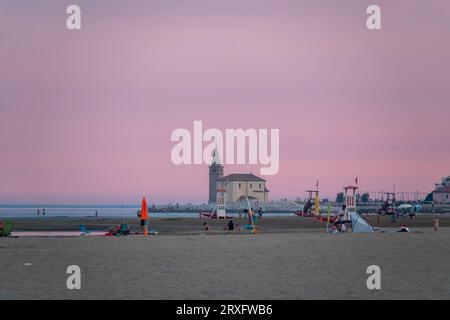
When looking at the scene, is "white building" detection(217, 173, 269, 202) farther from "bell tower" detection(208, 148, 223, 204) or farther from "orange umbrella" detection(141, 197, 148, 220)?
"orange umbrella" detection(141, 197, 148, 220)

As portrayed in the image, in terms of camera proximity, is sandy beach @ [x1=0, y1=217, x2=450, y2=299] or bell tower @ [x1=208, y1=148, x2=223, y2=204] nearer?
sandy beach @ [x1=0, y1=217, x2=450, y2=299]

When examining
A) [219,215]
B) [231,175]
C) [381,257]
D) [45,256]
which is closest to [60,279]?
[45,256]

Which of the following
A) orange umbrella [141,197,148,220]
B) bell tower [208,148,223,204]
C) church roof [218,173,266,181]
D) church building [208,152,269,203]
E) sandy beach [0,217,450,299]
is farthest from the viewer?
bell tower [208,148,223,204]

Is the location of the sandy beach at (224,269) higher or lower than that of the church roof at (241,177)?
lower

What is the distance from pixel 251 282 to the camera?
19203 mm

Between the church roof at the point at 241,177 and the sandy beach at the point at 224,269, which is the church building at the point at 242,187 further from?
the sandy beach at the point at 224,269

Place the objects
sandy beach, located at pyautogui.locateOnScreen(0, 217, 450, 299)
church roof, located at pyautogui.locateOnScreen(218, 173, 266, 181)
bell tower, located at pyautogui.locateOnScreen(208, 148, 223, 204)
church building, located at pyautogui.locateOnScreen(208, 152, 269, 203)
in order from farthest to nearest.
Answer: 1. bell tower, located at pyautogui.locateOnScreen(208, 148, 223, 204)
2. church roof, located at pyautogui.locateOnScreen(218, 173, 266, 181)
3. church building, located at pyautogui.locateOnScreen(208, 152, 269, 203)
4. sandy beach, located at pyautogui.locateOnScreen(0, 217, 450, 299)

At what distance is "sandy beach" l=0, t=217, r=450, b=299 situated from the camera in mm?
17422

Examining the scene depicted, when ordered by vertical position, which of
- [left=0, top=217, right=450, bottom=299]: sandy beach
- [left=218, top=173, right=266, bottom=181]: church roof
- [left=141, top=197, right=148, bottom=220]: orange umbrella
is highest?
[left=218, top=173, right=266, bottom=181]: church roof

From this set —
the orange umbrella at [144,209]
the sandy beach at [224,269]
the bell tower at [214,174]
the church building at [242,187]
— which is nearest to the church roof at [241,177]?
the church building at [242,187]

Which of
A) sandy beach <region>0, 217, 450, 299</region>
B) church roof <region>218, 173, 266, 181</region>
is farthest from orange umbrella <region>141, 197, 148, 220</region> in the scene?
church roof <region>218, 173, 266, 181</region>

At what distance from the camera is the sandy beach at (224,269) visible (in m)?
17.4

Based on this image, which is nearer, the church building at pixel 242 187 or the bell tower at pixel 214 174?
the church building at pixel 242 187

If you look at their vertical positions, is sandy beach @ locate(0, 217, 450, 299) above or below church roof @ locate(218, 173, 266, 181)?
below
